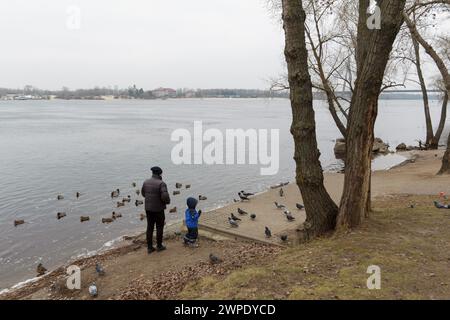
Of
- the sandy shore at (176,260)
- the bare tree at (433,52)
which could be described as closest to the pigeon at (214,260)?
the sandy shore at (176,260)

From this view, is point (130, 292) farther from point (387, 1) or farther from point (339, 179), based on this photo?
point (339, 179)

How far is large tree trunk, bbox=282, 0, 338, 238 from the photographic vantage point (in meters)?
7.41

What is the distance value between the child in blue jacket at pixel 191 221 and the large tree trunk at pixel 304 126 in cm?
289

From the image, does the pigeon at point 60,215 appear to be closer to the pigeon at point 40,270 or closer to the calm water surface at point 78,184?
the calm water surface at point 78,184

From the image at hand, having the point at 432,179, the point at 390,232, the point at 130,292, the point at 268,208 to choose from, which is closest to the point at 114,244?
the point at 268,208

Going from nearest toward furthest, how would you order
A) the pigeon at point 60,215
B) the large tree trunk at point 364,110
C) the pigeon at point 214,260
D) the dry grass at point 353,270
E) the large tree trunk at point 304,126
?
the dry grass at point 353,270, the large tree trunk at point 364,110, the large tree trunk at point 304,126, the pigeon at point 214,260, the pigeon at point 60,215

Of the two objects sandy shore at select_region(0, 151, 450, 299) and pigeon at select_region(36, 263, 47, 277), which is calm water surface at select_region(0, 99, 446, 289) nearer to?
pigeon at select_region(36, 263, 47, 277)

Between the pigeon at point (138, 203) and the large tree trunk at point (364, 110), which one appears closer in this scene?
the large tree trunk at point (364, 110)

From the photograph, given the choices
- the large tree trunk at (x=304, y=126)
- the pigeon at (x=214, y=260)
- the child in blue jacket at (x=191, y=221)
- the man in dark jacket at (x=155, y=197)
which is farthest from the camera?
the child in blue jacket at (x=191, y=221)

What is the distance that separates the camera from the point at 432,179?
16969mm

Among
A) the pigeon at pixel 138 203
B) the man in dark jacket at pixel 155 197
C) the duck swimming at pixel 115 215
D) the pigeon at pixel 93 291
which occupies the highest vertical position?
the man in dark jacket at pixel 155 197

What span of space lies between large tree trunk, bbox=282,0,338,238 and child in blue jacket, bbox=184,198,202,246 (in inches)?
114

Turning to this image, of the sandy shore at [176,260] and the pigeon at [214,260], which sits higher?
the pigeon at [214,260]

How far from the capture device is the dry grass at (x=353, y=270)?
17.7ft
